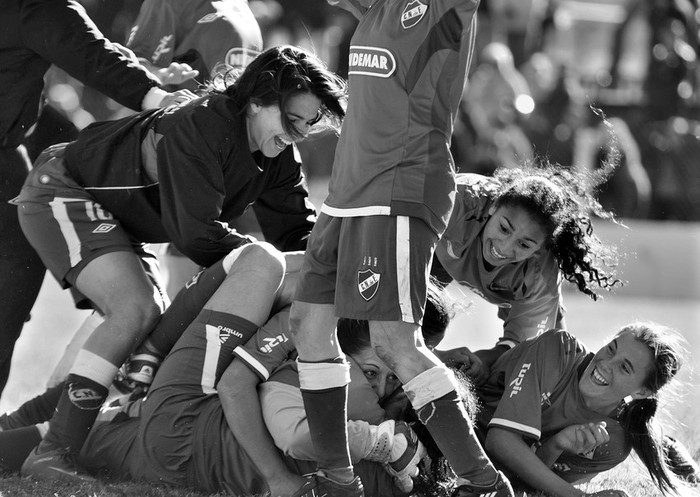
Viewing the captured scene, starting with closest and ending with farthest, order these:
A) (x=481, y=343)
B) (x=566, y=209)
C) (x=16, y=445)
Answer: (x=16, y=445), (x=566, y=209), (x=481, y=343)

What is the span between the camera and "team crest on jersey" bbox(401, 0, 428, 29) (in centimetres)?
317

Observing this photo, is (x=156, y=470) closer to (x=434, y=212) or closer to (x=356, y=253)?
(x=356, y=253)

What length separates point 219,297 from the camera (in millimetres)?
3635

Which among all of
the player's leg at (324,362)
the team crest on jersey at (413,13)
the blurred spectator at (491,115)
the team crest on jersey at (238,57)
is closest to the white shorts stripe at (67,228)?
the player's leg at (324,362)

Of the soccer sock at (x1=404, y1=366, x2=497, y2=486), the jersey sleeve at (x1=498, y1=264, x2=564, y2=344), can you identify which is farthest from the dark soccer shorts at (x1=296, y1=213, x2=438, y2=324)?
the jersey sleeve at (x1=498, y1=264, x2=564, y2=344)

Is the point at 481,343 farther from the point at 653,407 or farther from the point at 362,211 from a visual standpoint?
the point at 362,211

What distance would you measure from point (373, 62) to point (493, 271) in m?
1.37

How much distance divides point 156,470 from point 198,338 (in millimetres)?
441

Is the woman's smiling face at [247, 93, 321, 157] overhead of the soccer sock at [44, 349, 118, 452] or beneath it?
overhead

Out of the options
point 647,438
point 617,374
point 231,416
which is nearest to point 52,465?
point 231,416

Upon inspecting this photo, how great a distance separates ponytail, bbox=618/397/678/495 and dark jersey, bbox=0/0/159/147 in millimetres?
2168

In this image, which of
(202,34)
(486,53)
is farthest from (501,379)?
(486,53)

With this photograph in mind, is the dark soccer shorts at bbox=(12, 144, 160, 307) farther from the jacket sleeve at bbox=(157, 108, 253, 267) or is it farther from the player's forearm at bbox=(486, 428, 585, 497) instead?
the player's forearm at bbox=(486, 428, 585, 497)

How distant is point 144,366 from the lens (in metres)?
3.89
